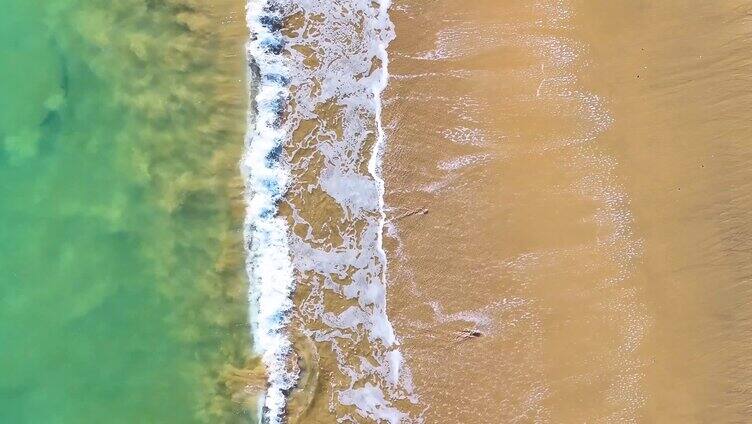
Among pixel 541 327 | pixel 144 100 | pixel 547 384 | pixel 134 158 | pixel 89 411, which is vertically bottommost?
pixel 89 411

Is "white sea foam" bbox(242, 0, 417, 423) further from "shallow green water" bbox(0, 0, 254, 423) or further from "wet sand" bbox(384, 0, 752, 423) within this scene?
"shallow green water" bbox(0, 0, 254, 423)

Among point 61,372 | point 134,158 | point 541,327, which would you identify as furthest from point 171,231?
point 541,327

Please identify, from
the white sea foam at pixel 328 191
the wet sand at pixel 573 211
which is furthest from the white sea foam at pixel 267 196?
the wet sand at pixel 573 211

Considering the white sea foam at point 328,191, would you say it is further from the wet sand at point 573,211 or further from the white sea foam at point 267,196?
the wet sand at point 573,211

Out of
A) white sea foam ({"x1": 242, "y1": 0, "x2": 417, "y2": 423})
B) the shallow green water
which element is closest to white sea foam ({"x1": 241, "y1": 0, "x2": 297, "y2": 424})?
white sea foam ({"x1": 242, "y1": 0, "x2": 417, "y2": 423})

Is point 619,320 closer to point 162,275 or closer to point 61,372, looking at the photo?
point 162,275

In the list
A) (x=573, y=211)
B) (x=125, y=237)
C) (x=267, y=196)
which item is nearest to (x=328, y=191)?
(x=267, y=196)

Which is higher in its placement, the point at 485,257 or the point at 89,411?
the point at 485,257
